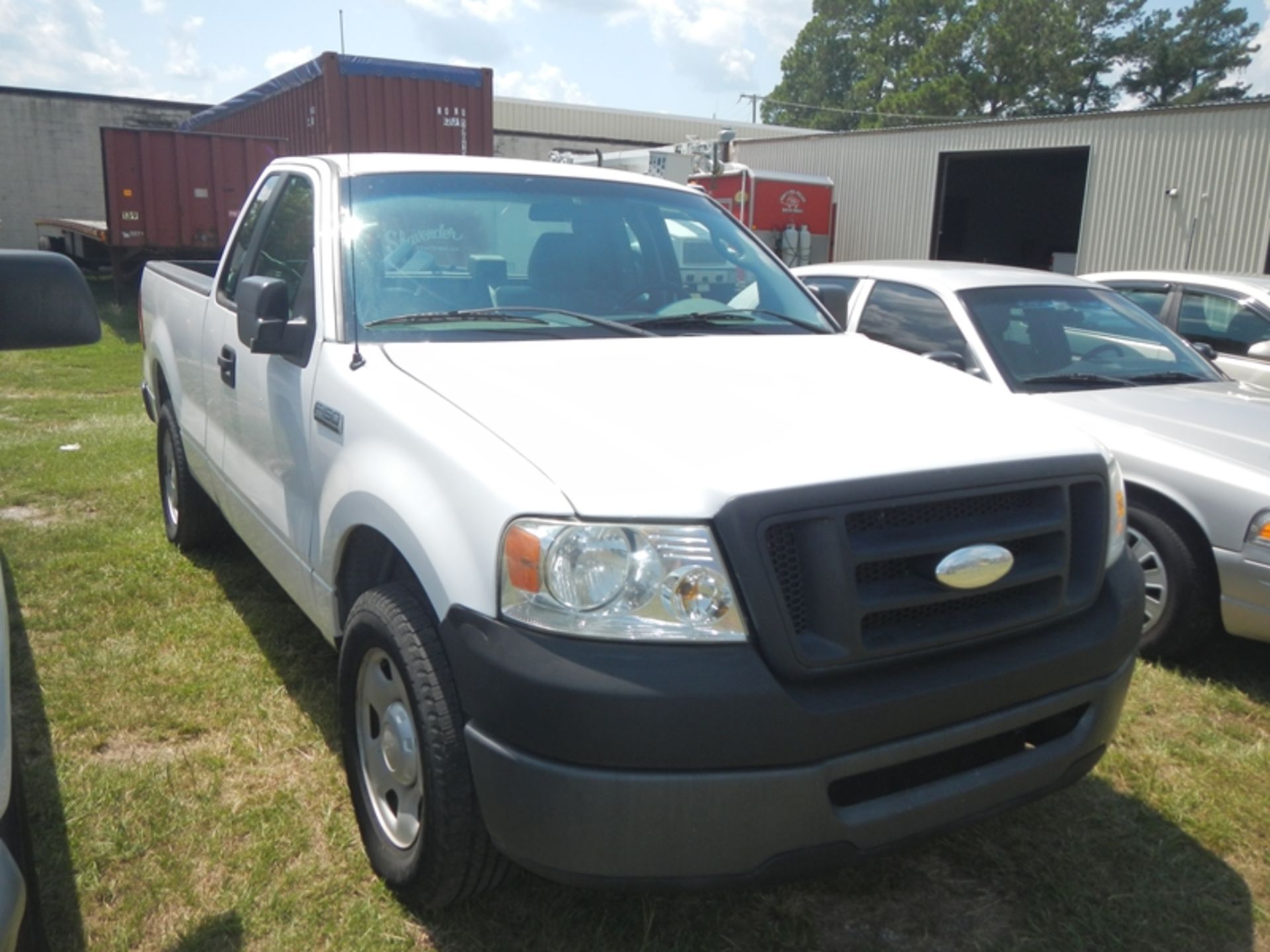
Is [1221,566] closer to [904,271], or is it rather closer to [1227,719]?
[1227,719]

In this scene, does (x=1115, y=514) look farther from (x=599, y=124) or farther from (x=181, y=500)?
(x=599, y=124)

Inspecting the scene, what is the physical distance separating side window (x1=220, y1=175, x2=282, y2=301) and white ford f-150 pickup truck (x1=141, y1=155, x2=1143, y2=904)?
1.09 meters

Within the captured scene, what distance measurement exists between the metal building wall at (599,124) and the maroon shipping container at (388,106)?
13.9m

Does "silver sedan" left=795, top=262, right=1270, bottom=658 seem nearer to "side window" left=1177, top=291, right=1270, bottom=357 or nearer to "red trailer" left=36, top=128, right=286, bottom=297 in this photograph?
"side window" left=1177, top=291, right=1270, bottom=357

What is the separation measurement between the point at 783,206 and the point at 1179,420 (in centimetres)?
1469

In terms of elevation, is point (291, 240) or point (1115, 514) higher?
point (291, 240)

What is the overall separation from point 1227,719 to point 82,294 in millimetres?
3878

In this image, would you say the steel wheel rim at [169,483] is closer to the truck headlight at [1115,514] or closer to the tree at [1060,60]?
the truck headlight at [1115,514]

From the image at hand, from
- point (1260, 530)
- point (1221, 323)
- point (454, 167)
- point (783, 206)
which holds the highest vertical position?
point (783, 206)

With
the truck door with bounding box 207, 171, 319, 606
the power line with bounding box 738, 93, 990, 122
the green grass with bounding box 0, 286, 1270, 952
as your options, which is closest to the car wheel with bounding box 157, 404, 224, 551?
→ the green grass with bounding box 0, 286, 1270, 952

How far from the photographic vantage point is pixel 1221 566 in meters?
3.94

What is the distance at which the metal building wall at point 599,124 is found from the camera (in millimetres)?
28469

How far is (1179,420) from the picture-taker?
4.36 m

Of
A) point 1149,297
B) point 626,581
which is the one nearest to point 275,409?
point 626,581
